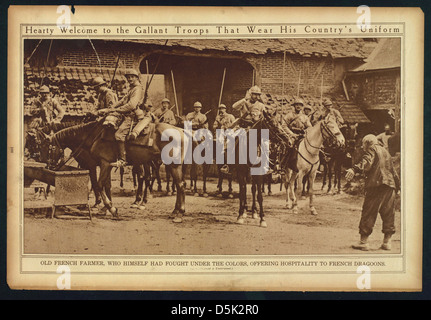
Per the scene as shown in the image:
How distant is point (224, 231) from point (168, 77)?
214 cm

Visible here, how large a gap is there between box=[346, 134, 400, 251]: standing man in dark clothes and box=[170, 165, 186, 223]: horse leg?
7.50 feet

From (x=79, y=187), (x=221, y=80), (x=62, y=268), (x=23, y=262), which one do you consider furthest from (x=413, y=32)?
(x=23, y=262)

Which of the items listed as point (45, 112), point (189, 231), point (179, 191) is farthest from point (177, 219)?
point (45, 112)

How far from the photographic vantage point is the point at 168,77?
5660 millimetres

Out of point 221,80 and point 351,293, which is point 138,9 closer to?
point 221,80

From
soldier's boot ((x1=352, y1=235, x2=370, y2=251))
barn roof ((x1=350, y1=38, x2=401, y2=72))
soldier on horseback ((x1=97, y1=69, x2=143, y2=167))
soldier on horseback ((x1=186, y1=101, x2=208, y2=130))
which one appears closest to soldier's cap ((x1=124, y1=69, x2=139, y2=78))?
soldier on horseback ((x1=97, y1=69, x2=143, y2=167))

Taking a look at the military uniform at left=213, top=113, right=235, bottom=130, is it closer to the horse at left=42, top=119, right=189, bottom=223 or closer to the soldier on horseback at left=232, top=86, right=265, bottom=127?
the soldier on horseback at left=232, top=86, right=265, bottom=127

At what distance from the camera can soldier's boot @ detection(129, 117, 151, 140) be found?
219 inches

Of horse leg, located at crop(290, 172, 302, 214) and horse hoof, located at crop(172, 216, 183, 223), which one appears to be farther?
horse leg, located at crop(290, 172, 302, 214)

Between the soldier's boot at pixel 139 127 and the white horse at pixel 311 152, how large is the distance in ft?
6.36

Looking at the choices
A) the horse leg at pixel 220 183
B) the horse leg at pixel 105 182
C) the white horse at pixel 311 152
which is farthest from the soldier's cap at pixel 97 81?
the white horse at pixel 311 152

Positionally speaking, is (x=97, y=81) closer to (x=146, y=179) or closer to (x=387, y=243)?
(x=146, y=179)

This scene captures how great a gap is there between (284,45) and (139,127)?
7.12 ft

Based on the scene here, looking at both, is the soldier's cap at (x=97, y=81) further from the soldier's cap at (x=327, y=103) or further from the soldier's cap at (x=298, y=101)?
the soldier's cap at (x=327, y=103)
